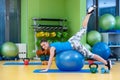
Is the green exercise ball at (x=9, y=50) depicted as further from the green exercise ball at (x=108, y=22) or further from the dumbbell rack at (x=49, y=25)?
the green exercise ball at (x=108, y=22)

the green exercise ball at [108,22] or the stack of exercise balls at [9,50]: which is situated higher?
the green exercise ball at [108,22]

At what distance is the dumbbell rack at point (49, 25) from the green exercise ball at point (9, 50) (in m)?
0.72

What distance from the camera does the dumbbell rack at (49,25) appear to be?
881cm

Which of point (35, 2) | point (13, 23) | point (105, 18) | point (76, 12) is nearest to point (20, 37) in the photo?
point (13, 23)

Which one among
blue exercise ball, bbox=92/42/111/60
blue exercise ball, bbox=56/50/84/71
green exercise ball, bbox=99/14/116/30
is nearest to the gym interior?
green exercise ball, bbox=99/14/116/30

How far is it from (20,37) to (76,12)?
2.14 m

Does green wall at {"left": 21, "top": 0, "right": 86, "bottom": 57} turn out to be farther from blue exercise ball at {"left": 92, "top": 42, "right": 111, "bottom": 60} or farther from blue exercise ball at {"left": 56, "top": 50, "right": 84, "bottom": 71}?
blue exercise ball at {"left": 56, "top": 50, "right": 84, "bottom": 71}

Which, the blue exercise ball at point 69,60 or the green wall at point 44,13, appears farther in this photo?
the green wall at point 44,13

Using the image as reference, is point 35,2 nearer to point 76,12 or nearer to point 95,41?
point 76,12

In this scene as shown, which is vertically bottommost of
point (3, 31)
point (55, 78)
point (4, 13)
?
point (55, 78)

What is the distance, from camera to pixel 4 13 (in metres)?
9.26

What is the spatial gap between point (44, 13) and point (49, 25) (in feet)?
1.65

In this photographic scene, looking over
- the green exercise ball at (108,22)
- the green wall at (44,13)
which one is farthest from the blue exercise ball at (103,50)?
the green wall at (44,13)

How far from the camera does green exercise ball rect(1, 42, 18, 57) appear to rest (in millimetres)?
8461
